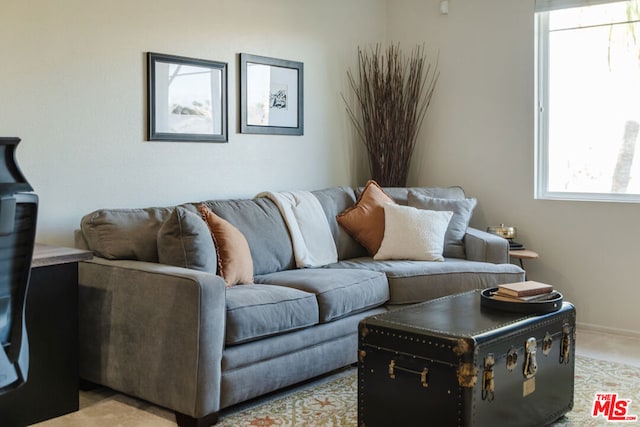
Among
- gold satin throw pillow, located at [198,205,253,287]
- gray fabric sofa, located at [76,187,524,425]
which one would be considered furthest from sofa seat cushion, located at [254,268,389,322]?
gold satin throw pillow, located at [198,205,253,287]

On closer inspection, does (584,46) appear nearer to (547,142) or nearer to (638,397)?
(547,142)

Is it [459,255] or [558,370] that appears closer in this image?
[558,370]

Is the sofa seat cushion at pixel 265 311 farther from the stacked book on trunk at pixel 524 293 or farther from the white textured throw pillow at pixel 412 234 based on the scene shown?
the white textured throw pillow at pixel 412 234

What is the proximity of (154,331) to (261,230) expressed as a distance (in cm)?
108

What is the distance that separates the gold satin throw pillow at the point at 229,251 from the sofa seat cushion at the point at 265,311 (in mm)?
90

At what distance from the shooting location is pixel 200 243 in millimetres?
3275

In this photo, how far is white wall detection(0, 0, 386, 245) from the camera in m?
3.36

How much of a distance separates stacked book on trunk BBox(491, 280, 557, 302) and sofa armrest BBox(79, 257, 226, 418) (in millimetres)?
1123

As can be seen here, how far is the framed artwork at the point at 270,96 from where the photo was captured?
4.36 m

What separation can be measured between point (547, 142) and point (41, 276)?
10.9 feet

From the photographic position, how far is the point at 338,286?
3.51 metres

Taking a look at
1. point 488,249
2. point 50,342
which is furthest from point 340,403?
point 488,249

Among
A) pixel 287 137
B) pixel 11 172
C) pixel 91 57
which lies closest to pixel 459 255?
pixel 287 137

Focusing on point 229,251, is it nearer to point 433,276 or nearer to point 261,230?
point 261,230
